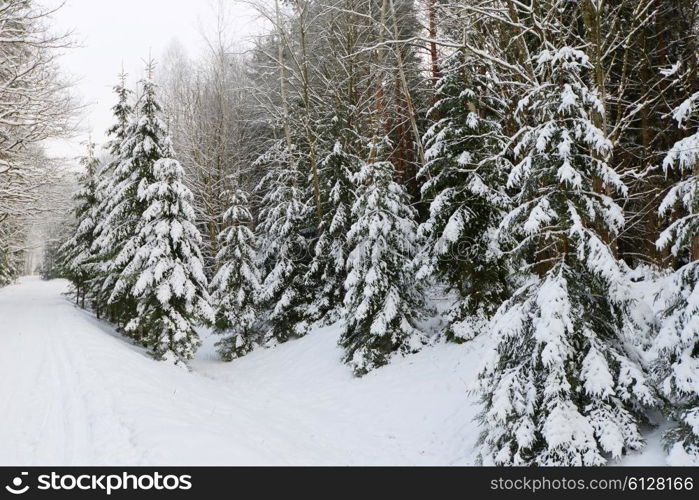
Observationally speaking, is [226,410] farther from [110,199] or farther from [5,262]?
[5,262]

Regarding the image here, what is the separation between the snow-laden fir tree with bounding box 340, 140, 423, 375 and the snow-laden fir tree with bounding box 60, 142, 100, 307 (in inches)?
646

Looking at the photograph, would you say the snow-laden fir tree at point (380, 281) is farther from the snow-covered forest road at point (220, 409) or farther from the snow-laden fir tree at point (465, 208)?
the snow-laden fir tree at point (465, 208)

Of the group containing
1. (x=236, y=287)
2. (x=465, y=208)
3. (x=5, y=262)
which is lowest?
(x=236, y=287)

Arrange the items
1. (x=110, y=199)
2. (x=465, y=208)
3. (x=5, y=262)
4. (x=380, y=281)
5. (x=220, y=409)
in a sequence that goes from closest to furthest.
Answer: (x=220, y=409) → (x=465, y=208) → (x=380, y=281) → (x=110, y=199) → (x=5, y=262)

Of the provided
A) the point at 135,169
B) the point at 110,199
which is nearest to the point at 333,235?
the point at 135,169

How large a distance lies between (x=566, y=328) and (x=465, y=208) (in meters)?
5.82

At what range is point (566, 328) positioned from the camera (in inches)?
227

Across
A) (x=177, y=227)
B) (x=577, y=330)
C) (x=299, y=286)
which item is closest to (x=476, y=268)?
(x=577, y=330)

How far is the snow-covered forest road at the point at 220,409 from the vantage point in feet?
21.9

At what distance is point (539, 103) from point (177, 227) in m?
11.9

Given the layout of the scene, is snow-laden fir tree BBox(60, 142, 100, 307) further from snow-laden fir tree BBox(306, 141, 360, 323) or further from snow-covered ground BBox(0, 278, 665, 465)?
snow-laden fir tree BBox(306, 141, 360, 323)

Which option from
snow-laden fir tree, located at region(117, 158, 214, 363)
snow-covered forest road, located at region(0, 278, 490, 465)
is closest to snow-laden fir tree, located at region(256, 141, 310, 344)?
snow-covered forest road, located at region(0, 278, 490, 465)

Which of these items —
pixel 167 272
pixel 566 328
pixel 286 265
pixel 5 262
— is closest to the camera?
pixel 566 328
